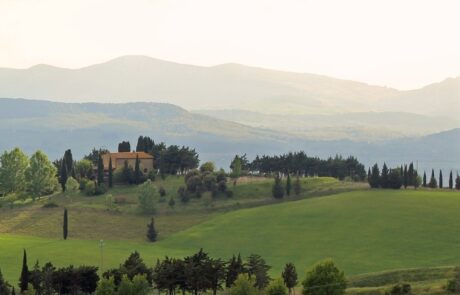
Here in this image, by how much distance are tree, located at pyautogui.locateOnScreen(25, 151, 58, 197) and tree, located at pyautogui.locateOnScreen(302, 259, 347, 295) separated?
115255 millimetres

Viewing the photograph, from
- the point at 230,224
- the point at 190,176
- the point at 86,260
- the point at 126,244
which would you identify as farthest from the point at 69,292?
the point at 190,176

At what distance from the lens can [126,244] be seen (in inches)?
5792

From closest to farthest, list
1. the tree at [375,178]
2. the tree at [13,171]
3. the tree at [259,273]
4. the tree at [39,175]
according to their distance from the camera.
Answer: the tree at [259,273]
the tree at [375,178]
the tree at [39,175]
the tree at [13,171]

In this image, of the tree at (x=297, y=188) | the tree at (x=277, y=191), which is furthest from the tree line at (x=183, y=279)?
the tree at (x=297, y=188)

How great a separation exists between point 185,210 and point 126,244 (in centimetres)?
3048

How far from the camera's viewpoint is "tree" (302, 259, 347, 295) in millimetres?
85000

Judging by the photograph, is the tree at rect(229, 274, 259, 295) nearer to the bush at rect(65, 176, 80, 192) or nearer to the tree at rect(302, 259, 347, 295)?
the tree at rect(302, 259, 347, 295)

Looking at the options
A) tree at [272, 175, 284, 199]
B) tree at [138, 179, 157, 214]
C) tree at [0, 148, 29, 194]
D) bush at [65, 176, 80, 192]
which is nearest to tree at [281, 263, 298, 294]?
tree at [138, 179, 157, 214]

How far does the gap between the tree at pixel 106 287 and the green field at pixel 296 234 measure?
2664cm

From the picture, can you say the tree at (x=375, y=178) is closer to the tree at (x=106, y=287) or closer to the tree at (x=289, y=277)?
the tree at (x=289, y=277)

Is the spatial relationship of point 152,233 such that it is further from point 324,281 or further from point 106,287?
point 324,281

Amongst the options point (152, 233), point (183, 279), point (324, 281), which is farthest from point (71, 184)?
point (324, 281)

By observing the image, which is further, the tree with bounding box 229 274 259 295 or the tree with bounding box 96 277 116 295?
the tree with bounding box 96 277 116 295

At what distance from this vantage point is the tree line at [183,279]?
86.6 m
